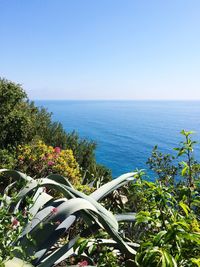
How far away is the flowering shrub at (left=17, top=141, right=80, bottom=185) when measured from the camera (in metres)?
7.10

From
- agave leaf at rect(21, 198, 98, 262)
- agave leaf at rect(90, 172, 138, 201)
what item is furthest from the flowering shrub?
agave leaf at rect(21, 198, 98, 262)

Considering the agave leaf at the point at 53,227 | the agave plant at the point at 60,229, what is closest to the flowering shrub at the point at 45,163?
the agave plant at the point at 60,229

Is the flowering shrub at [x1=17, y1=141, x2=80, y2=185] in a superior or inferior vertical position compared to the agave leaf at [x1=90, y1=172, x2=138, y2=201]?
inferior

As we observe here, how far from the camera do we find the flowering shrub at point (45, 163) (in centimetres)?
710

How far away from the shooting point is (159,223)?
2072mm

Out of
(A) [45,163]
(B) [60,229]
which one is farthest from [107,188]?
(A) [45,163]

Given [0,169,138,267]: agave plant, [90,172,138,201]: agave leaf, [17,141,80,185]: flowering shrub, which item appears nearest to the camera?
[0,169,138,267]: agave plant

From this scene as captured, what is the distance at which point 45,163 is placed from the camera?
23.7ft

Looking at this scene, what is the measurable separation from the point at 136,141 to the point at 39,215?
54082mm

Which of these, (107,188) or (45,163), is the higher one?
(107,188)

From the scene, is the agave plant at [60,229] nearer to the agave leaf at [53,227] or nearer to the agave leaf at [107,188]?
the agave leaf at [53,227]

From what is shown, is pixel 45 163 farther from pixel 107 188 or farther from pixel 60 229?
pixel 60 229

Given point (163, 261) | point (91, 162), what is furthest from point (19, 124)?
point (163, 261)

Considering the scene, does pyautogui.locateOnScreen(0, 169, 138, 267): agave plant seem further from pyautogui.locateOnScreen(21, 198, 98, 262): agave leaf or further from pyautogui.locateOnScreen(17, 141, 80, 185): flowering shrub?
pyautogui.locateOnScreen(17, 141, 80, 185): flowering shrub
